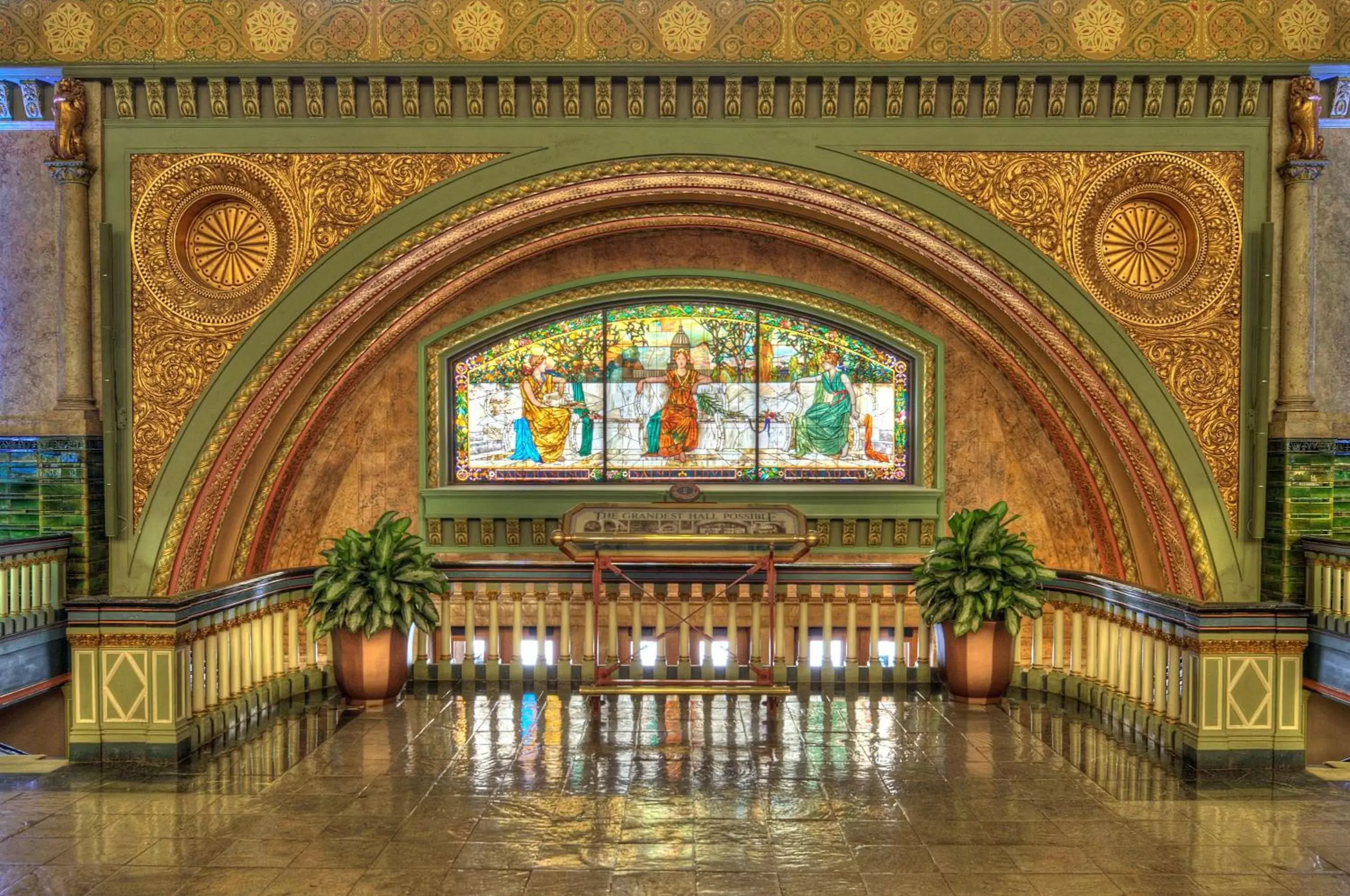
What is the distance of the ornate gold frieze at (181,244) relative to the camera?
9305 millimetres

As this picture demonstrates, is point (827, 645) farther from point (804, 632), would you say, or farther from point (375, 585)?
point (375, 585)

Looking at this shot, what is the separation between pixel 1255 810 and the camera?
6211 mm

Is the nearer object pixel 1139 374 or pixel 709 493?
pixel 1139 374

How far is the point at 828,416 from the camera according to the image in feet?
38.1

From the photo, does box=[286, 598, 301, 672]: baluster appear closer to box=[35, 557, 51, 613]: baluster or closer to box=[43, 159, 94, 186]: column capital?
box=[35, 557, 51, 613]: baluster

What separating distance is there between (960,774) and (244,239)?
6.87 metres

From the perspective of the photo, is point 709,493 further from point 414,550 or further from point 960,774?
point 960,774

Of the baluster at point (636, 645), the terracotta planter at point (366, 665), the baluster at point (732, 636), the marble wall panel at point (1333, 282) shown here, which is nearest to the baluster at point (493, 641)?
the terracotta planter at point (366, 665)

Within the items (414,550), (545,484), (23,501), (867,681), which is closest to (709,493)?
(545,484)

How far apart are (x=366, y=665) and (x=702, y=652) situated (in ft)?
11.5

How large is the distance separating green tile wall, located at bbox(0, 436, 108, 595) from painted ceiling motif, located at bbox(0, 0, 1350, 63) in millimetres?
2987

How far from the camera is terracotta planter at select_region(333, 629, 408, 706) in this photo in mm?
8398

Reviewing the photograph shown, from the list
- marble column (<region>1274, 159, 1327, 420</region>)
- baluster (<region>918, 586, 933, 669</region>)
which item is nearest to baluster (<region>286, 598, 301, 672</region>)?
baluster (<region>918, 586, 933, 669</region>)

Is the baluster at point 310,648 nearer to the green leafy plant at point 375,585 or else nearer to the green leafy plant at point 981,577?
the green leafy plant at point 375,585
